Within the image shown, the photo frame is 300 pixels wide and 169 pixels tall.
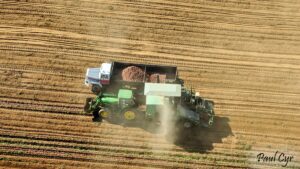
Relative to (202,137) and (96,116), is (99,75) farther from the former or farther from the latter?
(202,137)

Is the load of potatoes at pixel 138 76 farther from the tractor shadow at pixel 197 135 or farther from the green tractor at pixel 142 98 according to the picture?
the tractor shadow at pixel 197 135

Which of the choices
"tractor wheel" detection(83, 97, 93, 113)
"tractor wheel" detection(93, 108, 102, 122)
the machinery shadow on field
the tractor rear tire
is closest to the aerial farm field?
the machinery shadow on field

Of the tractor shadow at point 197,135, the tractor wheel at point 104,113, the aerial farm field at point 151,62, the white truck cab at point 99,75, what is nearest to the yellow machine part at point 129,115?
the tractor shadow at point 197,135

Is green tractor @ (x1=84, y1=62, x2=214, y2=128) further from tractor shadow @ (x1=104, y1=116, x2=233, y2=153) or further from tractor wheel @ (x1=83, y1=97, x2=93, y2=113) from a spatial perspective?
tractor shadow @ (x1=104, y1=116, x2=233, y2=153)

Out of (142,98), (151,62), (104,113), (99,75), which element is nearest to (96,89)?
(99,75)

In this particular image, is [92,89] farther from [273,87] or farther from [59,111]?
[273,87]

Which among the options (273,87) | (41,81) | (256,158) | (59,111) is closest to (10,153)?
(59,111)

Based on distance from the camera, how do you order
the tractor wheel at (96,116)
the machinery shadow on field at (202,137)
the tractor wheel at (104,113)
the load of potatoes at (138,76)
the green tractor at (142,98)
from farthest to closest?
the load of potatoes at (138,76)
the tractor wheel at (96,116)
the tractor wheel at (104,113)
the machinery shadow on field at (202,137)
the green tractor at (142,98)
